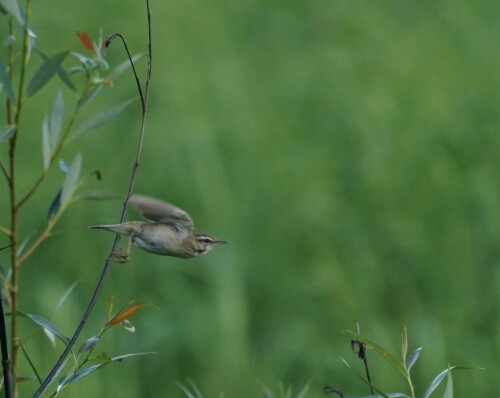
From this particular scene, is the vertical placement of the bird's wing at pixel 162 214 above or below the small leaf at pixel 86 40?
below

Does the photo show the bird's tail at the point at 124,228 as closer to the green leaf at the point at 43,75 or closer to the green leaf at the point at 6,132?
the green leaf at the point at 6,132

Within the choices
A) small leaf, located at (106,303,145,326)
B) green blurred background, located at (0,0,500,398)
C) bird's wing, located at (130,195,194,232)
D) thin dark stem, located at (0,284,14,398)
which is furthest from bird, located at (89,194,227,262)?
green blurred background, located at (0,0,500,398)

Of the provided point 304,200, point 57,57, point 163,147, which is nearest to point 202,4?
point 163,147

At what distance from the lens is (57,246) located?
4.38m

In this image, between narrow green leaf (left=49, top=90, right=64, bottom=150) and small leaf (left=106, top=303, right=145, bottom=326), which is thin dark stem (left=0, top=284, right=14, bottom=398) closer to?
small leaf (left=106, top=303, right=145, bottom=326)

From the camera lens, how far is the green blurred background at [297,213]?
12.5ft

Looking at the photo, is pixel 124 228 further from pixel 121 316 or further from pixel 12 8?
pixel 12 8

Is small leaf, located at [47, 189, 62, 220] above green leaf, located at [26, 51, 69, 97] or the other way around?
the other way around

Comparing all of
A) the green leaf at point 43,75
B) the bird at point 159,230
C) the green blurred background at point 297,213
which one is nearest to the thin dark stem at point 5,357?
the bird at point 159,230

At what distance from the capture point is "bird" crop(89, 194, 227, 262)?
1554mm

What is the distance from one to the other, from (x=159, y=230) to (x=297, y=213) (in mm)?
2735

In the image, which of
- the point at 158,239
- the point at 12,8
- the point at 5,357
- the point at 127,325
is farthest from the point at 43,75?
the point at 5,357

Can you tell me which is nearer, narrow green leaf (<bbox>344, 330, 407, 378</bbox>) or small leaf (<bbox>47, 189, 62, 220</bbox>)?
narrow green leaf (<bbox>344, 330, 407, 378</bbox>)

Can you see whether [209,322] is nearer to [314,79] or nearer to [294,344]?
[294,344]
